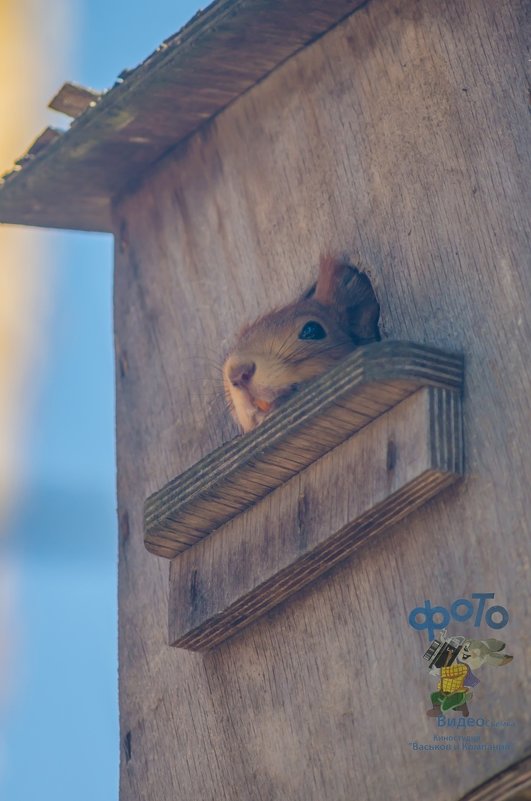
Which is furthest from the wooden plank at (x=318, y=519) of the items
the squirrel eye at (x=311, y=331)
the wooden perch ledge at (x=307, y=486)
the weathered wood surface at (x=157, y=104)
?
the weathered wood surface at (x=157, y=104)

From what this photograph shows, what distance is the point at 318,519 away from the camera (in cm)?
351

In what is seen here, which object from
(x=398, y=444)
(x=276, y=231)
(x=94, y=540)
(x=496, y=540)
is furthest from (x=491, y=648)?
(x=276, y=231)

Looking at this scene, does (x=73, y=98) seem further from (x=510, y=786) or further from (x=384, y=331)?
(x=510, y=786)

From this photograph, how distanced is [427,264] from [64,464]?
44.7 inches

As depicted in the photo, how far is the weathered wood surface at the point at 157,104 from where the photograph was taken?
4.04 m

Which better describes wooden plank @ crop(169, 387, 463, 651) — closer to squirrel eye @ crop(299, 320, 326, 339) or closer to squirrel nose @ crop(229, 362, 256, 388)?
squirrel nose @ crop(229, 362, 256, 388)

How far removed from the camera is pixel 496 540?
324cm

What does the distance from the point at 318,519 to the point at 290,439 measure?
18 cm

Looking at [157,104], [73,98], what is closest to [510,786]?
[157,104]

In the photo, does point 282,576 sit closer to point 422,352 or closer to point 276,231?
point 422,352

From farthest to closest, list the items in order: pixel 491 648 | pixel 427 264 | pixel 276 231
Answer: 1. pixel 276 231
2. pixel 427 264
3. pixel 491 648

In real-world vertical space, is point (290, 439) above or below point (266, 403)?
below

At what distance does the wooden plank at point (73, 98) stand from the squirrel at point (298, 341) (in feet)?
3.21

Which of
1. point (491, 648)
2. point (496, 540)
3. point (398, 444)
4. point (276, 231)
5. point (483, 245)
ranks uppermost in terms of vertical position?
point (276, 231)
